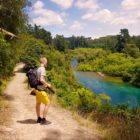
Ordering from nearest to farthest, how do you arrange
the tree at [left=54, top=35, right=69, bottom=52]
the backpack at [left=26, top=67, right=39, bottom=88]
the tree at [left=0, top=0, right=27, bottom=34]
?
the backpack at [left=26, top=67, right=39, bottom=88], the tree at [left=0, top=0, right=27, bottom=34], the tree at [left=54, top=35, right=69, bottom=52]

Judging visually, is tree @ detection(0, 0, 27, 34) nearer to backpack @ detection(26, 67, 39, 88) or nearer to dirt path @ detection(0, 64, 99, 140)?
dirt path @ detection(0, 64, 99, 140)

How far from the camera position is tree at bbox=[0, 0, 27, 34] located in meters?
17.9

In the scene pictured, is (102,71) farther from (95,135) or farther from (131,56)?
(95,135)

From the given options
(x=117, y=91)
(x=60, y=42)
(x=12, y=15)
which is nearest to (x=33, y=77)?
(x=12, y=15)

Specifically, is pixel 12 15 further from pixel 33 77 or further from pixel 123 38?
pixel 123 38

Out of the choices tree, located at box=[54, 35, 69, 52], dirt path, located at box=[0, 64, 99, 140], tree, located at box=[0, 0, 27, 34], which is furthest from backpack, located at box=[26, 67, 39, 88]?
tree, located at box=[54, 35, 69, 52]

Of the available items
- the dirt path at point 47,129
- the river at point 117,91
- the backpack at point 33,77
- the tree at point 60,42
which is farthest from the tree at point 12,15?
the tree at point 60,42

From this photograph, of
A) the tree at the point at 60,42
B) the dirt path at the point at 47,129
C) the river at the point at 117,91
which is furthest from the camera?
the tree at the point at 60,42

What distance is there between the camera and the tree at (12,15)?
17.9m

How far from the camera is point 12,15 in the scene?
18.6 metres

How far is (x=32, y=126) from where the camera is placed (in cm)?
1016

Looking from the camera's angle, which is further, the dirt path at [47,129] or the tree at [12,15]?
the tree at [12,15]

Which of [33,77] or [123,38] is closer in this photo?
[33,77]

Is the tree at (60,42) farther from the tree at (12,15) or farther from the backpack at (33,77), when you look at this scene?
the backpack at (33,77)
